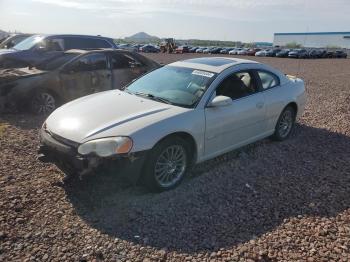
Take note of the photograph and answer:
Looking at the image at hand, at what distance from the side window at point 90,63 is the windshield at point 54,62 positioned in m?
0.32

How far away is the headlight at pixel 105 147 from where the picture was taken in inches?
150

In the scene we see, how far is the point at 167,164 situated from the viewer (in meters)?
4.34

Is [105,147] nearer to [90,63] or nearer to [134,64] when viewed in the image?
[90,63]

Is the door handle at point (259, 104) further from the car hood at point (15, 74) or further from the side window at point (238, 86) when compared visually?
the car hood at point (15, 74)

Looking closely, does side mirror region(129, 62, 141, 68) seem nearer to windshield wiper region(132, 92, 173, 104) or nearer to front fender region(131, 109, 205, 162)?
windshield wiper region(132, 92, 173, 104)

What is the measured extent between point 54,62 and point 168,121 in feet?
16.3

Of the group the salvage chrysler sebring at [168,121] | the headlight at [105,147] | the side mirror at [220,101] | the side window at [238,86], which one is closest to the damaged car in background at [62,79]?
the salvage chrysler sebring at [168,121]

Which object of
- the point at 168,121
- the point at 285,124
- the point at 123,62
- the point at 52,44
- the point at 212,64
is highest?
the point at 52,44

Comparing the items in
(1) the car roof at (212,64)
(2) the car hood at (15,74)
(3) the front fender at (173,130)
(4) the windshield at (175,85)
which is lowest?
(3) the front fender at (173,130)

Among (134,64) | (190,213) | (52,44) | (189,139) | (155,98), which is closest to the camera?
(190,213)

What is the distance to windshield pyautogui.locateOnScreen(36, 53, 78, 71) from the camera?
8.05 m

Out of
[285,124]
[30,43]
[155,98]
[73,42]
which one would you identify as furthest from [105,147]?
[30,43]

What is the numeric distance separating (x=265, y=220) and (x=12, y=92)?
5855 millimetres

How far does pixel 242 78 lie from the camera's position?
5.46 metres
